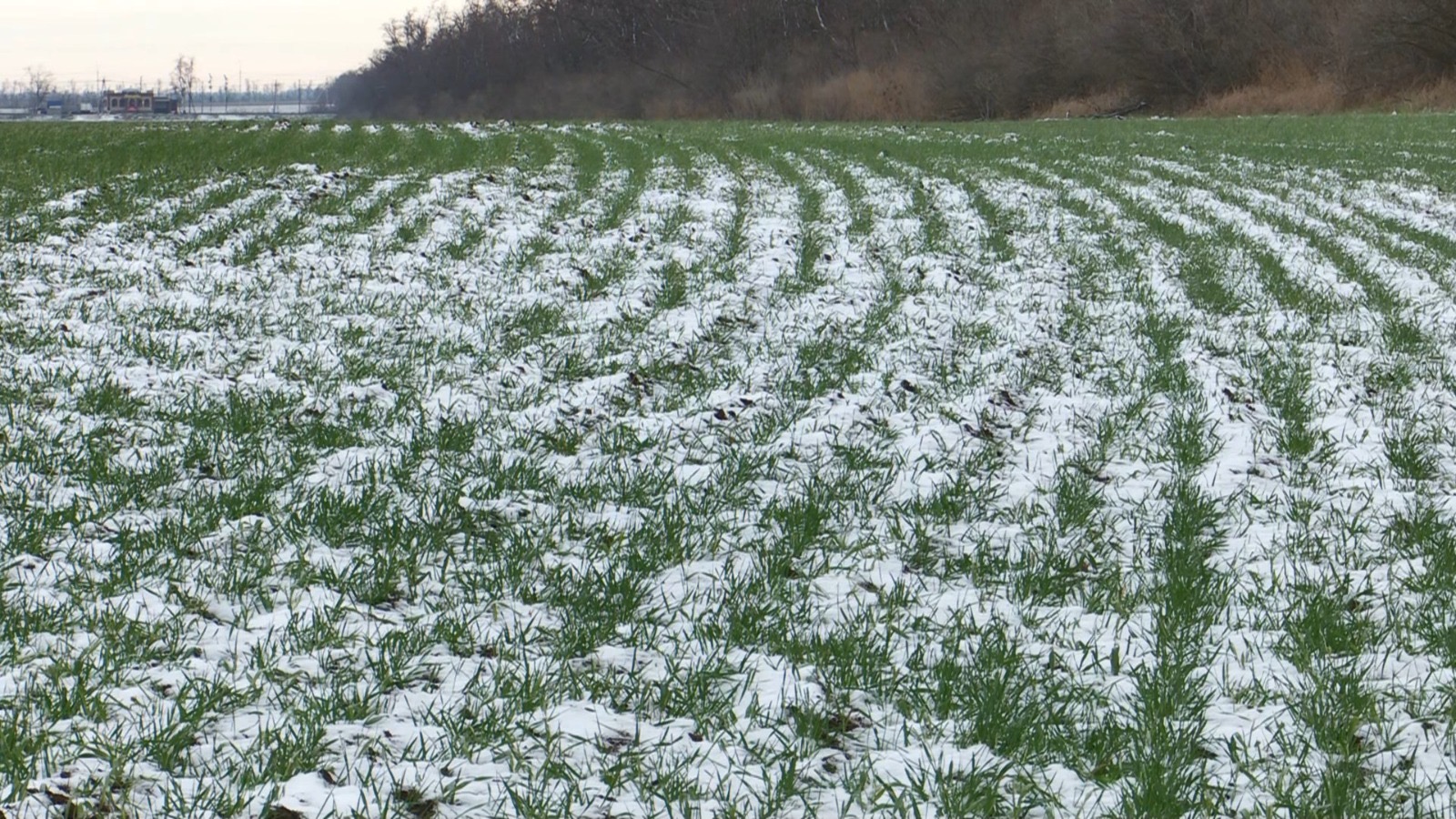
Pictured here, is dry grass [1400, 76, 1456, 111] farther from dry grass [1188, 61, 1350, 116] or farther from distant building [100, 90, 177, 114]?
distant building [100, 90, 177, 114]

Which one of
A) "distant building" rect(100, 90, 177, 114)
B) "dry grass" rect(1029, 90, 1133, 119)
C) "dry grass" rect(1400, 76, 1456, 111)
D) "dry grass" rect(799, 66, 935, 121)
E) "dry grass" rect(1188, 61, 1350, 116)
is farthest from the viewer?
"distant building" rect(100, 90, 177, 114)

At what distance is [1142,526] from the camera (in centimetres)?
489

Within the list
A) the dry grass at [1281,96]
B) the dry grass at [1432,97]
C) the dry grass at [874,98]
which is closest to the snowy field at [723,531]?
the dry grass at [1432,97]

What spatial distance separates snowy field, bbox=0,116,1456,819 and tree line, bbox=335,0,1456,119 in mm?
32014

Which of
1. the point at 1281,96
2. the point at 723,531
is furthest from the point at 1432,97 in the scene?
the point at 723,531

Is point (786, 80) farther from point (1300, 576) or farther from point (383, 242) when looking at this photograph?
point (1300, 576)

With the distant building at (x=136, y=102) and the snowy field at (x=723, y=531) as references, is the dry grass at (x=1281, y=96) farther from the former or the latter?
the distant building at (x=136, y=102)

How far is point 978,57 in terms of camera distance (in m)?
48.7

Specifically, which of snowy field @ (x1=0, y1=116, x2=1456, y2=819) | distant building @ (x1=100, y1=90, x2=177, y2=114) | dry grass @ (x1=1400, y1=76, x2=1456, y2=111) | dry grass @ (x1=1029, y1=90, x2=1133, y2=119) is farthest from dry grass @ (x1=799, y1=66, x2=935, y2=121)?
distant building @ (x1=100, y1=90, x2=177, y2=114)

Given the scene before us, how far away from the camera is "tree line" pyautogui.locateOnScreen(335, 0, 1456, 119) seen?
125ft

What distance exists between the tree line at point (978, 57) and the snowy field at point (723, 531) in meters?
32.0

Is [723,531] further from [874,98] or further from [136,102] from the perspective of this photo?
[136,102]

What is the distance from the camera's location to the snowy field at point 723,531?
3250 mm

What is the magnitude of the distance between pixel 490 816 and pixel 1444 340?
6855 mm
